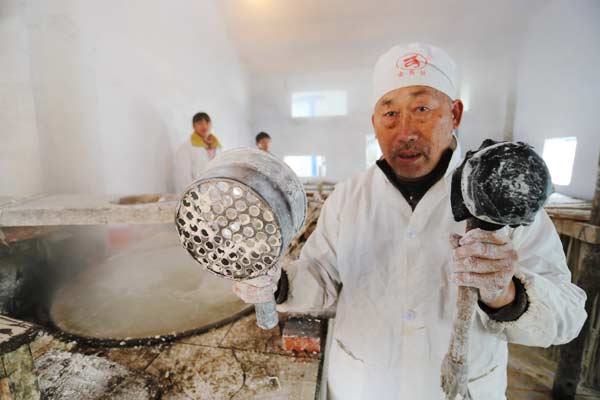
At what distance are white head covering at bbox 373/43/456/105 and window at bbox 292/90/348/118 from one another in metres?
8.60

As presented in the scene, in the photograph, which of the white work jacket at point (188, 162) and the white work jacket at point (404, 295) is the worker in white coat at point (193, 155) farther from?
the white work jacket at point (404, 295)

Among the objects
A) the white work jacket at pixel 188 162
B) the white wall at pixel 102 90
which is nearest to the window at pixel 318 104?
the white wall at pixel 102 90

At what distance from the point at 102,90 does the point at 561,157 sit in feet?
22.1

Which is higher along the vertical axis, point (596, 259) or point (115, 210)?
point (115, 210)

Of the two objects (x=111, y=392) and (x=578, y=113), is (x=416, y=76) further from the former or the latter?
(x=578, y=113)

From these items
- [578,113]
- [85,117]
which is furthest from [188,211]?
[578,113]

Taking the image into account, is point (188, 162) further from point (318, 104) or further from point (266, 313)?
point (318, 104)

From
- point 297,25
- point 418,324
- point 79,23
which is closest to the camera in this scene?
point 418,324

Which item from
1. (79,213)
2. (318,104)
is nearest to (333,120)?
(318,104)

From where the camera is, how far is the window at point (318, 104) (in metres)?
9.45

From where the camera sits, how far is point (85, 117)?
2.63 meters

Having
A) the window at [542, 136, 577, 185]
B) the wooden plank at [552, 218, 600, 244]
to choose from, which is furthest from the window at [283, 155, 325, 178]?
the wooden plank at [552, 218, 600, 244]

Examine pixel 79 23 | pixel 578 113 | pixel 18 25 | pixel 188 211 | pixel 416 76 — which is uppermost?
pixel 79 23

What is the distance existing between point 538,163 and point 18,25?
345cm
